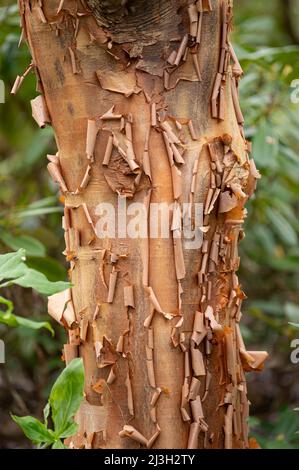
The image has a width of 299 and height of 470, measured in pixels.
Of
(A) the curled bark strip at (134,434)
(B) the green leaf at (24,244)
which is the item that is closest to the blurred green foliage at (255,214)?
(B) the green leaf at (24,244)

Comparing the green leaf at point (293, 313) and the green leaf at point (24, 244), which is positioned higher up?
the green leaf at point (24, 244)

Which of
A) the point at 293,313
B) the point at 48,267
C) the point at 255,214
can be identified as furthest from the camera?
the point at 255,214

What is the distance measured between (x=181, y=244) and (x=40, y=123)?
0.78 feet

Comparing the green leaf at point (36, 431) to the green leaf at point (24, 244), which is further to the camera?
the green leaf at point (24, 244)

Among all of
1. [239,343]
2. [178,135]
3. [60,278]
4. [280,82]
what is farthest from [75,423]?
[280,82]

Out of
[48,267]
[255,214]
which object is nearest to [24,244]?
[48,267]

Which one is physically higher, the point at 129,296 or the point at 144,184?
the point at 144,184

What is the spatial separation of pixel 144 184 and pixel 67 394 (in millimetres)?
269

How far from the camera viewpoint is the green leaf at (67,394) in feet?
2.68

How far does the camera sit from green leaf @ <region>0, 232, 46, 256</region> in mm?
1500

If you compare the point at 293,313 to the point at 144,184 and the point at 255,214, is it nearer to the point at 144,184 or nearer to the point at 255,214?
A: the point at 255,214

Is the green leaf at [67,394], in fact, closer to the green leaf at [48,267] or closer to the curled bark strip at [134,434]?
the curled bark strip at [134,434]

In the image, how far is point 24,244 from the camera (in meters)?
1.53
